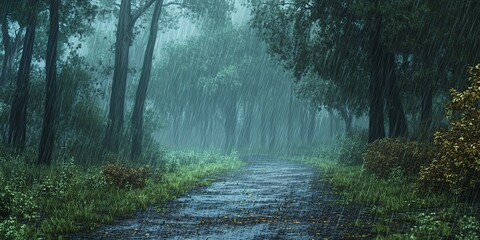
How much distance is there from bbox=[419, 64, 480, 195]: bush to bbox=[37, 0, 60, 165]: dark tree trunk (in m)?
14.8

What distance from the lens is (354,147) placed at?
2595 centimetres

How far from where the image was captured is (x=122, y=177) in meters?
15.0

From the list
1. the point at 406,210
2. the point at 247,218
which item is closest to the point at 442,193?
the point at 406,210

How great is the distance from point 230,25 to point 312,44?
2831 cm

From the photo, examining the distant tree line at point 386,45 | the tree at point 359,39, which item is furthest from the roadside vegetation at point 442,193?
the tree at point 359,39

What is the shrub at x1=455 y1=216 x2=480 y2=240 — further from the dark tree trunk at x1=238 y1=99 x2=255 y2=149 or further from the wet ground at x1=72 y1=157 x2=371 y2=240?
the dark tree trunk at x1=238 y1=99 x2=255 y2=149

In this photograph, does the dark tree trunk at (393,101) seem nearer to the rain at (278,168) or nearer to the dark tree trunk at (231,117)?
the rain at (278,168)

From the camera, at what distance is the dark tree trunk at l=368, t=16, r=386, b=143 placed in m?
21.3

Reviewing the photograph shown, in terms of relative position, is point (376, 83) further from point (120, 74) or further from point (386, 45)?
point (120, 74)

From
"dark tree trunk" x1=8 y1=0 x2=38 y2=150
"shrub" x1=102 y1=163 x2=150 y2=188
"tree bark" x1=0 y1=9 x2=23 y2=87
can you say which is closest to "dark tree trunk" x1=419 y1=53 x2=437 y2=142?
"shrub" x1=102 y1=163 x2=150 y2=188

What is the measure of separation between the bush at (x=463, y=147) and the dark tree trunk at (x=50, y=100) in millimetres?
14763

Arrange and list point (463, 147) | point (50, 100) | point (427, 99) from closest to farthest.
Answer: point (463, 147) → point (50, 100) → point (427, 99)

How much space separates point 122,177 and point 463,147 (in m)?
9.31

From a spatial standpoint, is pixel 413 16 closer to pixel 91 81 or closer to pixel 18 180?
pixel 18 180
